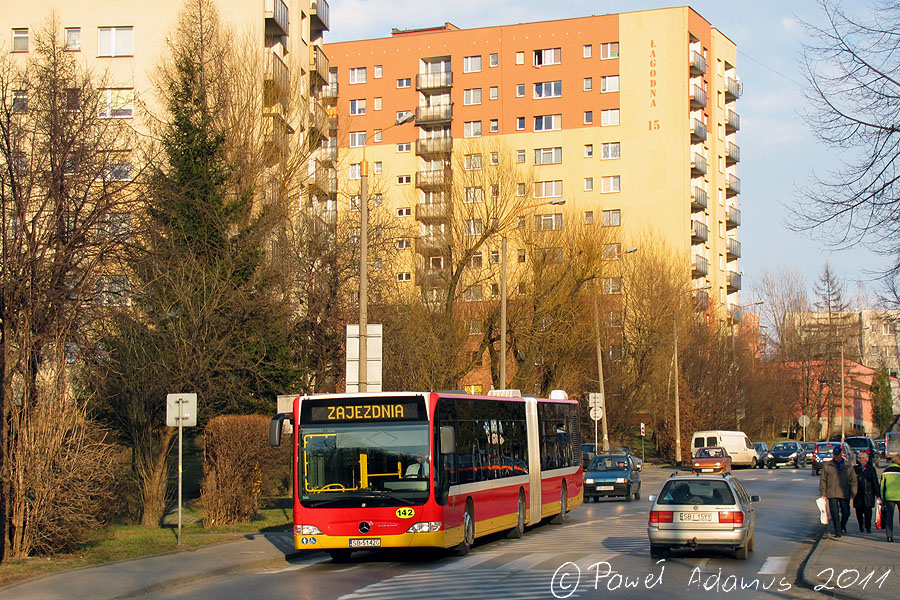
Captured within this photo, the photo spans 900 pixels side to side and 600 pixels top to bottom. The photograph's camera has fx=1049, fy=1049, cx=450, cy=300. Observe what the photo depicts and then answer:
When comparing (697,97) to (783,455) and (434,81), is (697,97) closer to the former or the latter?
(434,81)

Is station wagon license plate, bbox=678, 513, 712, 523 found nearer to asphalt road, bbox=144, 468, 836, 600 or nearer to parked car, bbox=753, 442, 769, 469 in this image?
asphalt road, bbox=144, 468, 836, 600

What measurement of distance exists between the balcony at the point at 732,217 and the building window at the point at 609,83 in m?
19.0

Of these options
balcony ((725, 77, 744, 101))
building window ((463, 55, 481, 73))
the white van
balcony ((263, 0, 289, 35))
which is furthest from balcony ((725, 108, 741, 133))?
balcony ((263, 0, 289, 35))

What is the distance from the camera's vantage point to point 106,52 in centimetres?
4834

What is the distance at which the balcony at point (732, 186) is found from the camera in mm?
90188

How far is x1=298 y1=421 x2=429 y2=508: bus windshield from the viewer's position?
17.1 metres

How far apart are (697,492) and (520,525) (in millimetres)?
6230

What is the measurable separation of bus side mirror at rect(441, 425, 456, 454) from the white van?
39.3 m

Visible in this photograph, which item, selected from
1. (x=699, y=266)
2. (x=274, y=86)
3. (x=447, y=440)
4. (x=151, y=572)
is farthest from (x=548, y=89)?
(x=151, y=572)

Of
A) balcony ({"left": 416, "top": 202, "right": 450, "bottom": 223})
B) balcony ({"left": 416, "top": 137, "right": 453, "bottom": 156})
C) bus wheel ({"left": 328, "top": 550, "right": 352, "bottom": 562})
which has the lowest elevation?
bus wheel ({"left": 328, "top": 550, "right": 352, "bottom": 562})

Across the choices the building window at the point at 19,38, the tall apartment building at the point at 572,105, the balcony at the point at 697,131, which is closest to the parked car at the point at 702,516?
the building window at the point at 19,38

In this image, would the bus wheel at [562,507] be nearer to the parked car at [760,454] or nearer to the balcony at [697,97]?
the parked car at [760,454]

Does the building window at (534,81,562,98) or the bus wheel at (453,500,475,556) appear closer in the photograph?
the bus wheel at (453,500,475,556)

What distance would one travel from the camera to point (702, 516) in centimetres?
1641
